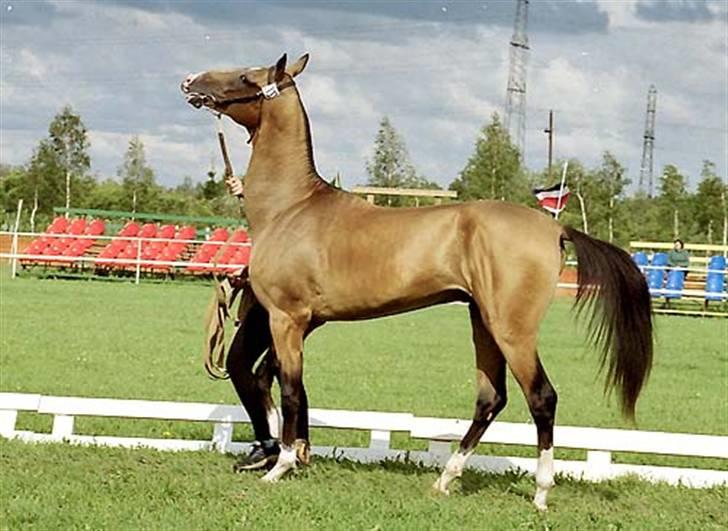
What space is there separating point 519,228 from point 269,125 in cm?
198

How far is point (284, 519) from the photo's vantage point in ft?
20.6

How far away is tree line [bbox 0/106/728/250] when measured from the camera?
1955 inches

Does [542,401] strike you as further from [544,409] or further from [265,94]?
[265,94]

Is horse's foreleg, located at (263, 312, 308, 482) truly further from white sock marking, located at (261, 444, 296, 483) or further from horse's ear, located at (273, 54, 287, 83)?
horse's ear, located at (273, 54, 287, 83)

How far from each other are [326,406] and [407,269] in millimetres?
4776

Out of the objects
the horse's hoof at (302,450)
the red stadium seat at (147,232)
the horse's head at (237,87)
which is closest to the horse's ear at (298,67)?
the horse's head at (237,87)

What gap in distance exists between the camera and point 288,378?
24.1ft

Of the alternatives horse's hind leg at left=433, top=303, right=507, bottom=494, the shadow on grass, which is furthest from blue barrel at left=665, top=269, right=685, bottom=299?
horse's hind leg at left=433, top=303, right=507, bottom=494

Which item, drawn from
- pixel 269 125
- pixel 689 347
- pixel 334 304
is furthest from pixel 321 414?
pixel 689 347

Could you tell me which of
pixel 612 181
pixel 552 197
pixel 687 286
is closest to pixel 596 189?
pixel 612 181

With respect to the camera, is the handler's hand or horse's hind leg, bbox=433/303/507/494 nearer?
horse's hind leg, bbox=433/303/507/494

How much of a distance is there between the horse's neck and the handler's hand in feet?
0.42

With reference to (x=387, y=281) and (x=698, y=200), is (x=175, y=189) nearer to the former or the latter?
(x=698, y=200)

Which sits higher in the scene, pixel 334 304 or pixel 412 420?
pixel 334 304
